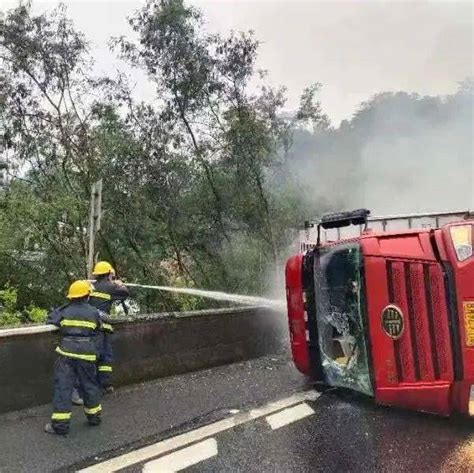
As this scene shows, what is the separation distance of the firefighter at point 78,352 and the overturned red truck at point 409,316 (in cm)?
210

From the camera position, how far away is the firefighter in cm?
452

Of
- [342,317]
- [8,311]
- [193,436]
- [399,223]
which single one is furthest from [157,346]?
[8,311]

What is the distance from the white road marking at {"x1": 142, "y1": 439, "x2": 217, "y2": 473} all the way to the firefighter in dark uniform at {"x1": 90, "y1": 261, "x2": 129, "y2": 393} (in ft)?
4.88

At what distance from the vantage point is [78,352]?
4.57m

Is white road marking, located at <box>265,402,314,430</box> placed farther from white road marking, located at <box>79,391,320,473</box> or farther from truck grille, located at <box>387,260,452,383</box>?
truck grille, located at <box>387,260,452,383</box>

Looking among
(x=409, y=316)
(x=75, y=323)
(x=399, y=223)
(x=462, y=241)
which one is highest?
(x=399, y=223)

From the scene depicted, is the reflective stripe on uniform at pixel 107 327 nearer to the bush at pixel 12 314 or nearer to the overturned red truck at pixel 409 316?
the overturned red truck at pixel 409 316

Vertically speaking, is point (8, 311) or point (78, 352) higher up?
point (8, 311)

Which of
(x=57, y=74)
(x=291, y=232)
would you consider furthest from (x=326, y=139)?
(x=57, y=74)

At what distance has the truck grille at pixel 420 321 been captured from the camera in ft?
13.9

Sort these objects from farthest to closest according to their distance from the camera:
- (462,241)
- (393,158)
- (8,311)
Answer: (393,158) < (8,311) < (462,241)

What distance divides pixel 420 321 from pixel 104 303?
2823 mm

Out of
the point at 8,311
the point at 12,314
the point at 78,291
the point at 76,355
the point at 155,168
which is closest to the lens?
the point at 76,355

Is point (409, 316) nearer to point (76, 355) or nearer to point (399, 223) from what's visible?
point (399, 223)
